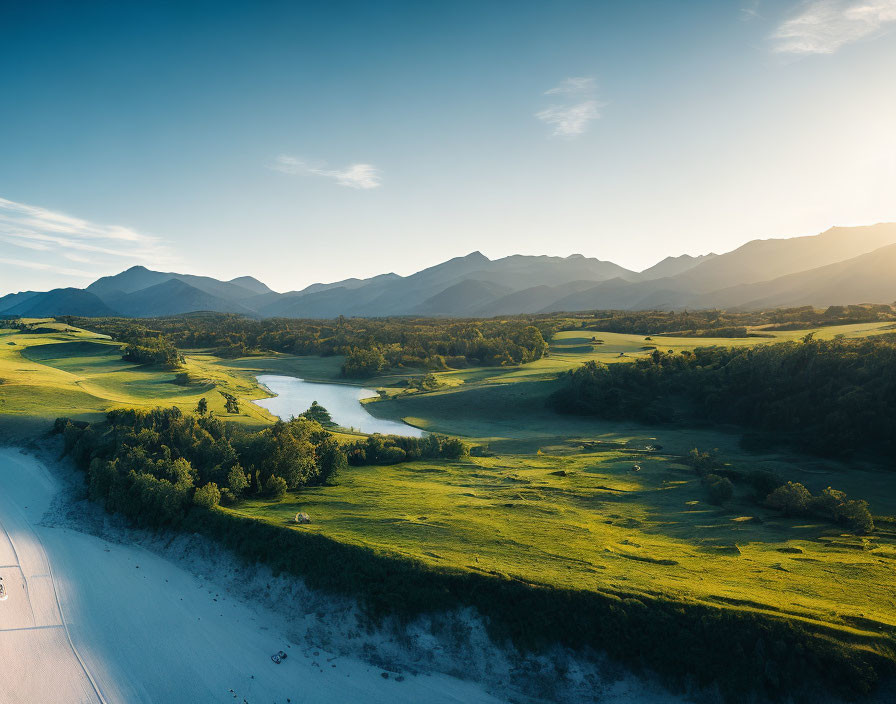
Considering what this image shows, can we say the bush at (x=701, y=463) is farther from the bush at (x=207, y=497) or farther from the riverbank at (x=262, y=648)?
the bush at (x=207, y=497)

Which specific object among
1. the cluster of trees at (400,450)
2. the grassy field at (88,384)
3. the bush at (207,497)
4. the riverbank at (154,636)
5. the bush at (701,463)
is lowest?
the riverbank at (154,636)

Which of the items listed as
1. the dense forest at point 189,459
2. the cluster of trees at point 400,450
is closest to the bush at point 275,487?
the dense forest at point 189,459

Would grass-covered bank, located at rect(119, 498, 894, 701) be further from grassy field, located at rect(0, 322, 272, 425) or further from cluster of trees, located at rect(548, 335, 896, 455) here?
cluster of trees, located at rect(548, 335, 896, 455)

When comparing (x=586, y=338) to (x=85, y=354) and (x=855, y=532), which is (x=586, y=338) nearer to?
(x=855, y=532)

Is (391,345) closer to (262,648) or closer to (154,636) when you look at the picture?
(154,636)

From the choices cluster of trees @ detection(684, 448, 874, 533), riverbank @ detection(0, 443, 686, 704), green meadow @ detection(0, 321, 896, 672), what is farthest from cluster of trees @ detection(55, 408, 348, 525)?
cluster of trees @ detection(684, 448, 874, 533)

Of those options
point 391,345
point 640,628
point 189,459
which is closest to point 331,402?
point 391,345
